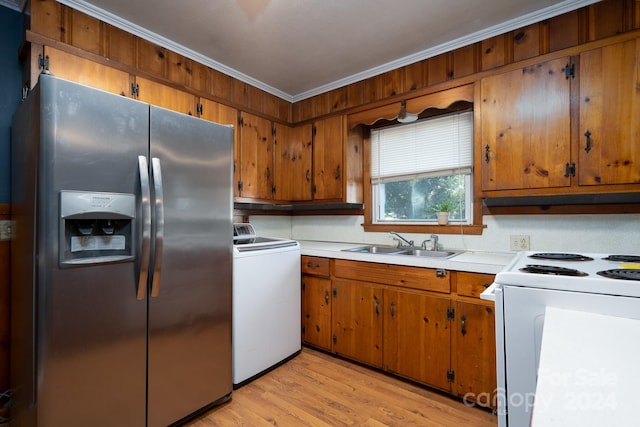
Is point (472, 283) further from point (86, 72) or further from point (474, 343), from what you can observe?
point (86, 72)

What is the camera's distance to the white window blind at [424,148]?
2527 millimetres

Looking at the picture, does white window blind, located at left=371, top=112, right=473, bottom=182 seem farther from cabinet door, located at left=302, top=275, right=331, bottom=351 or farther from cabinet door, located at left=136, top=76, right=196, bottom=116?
cabinet door, located at left=136, top=76, right=196, bottom=116

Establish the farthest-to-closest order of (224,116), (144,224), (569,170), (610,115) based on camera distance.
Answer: (224,116) → (569,170) → (610,115) → (144,224)

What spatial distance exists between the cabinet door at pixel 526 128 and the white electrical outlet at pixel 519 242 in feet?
1.38

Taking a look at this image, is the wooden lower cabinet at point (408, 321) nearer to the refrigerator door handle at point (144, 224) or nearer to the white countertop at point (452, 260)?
the white countertop at point (452, 260)

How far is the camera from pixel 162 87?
2.30 metres

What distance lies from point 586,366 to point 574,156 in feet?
Result: 5.52

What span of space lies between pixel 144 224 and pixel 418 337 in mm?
1809

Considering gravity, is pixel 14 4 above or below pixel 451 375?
above

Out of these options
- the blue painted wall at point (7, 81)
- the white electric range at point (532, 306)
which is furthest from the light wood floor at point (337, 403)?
the blue painted wall at point (7, 81)

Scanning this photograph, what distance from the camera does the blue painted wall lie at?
1.89 metres

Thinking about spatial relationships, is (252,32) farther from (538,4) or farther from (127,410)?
(127,410)

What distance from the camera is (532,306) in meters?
1.09

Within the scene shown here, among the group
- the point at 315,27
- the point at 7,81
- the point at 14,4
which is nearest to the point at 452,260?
the point at 315,27
